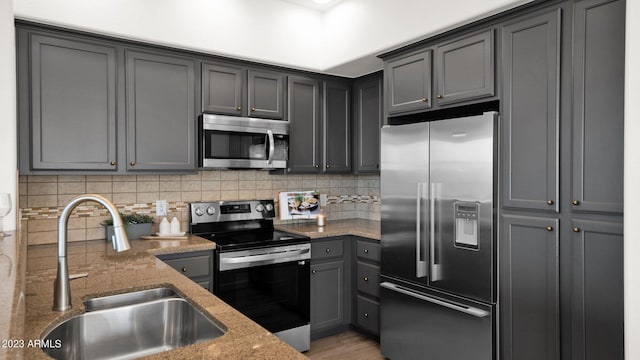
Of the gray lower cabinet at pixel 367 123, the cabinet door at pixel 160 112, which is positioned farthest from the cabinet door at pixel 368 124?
the cabinet door at pixel 160 112

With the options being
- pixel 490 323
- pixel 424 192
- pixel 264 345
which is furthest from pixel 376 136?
pixel 264 345

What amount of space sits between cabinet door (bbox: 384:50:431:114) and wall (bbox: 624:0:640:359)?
1239 millimetres

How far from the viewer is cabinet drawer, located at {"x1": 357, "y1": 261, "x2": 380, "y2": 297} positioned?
3361mm

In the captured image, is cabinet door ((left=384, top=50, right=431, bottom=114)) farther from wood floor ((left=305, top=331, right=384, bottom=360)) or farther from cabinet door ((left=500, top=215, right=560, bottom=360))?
wood floor ((left=305, top=331, right=384, bottom=360))

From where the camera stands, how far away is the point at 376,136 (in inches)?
148

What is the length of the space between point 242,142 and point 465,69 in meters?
1.72

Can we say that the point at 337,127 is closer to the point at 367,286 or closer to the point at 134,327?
the point at 367,286

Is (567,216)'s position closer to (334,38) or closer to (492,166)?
(492,166)

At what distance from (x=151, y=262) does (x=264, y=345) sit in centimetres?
131

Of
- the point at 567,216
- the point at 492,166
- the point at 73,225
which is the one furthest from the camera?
the point at 73,225

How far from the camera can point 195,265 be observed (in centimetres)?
284

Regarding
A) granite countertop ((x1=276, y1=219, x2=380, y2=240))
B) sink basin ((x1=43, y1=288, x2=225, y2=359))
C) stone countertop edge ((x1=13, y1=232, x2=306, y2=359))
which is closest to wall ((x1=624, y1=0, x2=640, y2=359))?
stone countertop edge ((x1=13, y1=232, x2=306, y2=359))

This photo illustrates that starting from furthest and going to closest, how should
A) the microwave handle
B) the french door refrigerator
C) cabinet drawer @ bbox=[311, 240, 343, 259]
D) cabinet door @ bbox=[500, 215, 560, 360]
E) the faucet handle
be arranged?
cabinet drawer @ bbox=[311, 240, 343, 259], the microwave handle, the french door refrigerator, cabinet door @ bbox=[500, 215, 560, 360], the faucet handle

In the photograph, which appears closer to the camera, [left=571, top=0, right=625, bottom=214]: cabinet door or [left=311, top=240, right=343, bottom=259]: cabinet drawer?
[left=571, top=0, right=625, bottom=214]: cabinet door
